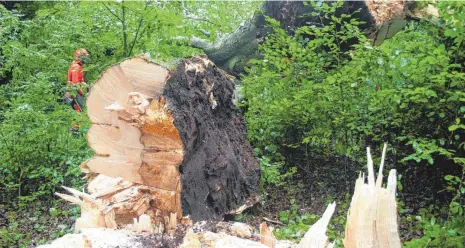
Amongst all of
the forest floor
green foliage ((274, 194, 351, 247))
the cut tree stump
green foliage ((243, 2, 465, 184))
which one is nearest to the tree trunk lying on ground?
green foliage ((243, 2, 465, 184))

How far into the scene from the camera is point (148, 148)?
3295mm

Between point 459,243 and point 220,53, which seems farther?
point 220,53

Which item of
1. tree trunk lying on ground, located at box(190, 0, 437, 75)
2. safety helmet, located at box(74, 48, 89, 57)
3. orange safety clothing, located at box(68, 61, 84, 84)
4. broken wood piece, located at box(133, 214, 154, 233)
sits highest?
tree trunk lying on ground, located at box(190, 0, 437, 75)

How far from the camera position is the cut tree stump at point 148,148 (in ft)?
10.5

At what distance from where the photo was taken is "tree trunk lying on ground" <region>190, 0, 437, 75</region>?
5598mm

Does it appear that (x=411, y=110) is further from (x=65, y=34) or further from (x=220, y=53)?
(x=65, y=34)

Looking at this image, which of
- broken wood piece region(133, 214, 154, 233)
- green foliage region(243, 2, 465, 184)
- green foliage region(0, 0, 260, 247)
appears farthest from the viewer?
green foliage region(0, 0, 260, 247)

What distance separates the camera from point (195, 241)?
8.23 ft

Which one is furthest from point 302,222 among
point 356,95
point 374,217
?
point 374,217

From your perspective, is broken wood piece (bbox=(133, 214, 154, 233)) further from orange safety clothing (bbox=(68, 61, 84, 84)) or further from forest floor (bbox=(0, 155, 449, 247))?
orange safety clothing (bbox=(68, 61, 84, 84))

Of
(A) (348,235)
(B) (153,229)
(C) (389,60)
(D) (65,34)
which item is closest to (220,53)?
(D) (65,34)

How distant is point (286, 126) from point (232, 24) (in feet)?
14.8

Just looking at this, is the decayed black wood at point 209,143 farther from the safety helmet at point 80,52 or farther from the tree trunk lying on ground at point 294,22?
the safety helmet at point 80,52

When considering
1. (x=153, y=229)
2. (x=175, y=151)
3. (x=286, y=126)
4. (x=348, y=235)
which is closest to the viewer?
(x=348, y=235)
